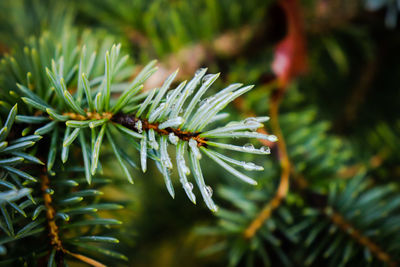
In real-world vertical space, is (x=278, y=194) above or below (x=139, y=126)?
below

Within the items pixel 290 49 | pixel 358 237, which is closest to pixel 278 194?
pixel 358 237

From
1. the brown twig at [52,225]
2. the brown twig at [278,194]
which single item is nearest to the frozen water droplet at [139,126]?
the brown twig at [52,225]

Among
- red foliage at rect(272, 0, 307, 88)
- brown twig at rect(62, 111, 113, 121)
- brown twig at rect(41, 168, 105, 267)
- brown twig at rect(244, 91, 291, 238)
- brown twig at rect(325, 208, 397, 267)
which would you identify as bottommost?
brown twig at rect(325, 208, 397, 267)

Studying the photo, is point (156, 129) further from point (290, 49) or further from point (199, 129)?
point (290, 49)

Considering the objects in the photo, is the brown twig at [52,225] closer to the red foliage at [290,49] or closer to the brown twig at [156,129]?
the brown twig at [156,129]

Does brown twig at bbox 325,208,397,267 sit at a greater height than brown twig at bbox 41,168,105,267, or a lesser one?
lesser

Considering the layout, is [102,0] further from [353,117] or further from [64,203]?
[353,117]

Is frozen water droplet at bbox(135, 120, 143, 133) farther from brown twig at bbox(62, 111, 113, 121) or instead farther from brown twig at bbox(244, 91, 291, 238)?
brown twig at bbox(244, 91, 291, 238)

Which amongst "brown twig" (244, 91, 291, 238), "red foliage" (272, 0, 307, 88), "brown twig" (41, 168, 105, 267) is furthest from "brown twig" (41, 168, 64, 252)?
"red foliage" (272, 0, 307, 88)

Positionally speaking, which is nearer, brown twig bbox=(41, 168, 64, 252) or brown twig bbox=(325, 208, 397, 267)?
brown twig bbox=(41, 168, 64, 252)
